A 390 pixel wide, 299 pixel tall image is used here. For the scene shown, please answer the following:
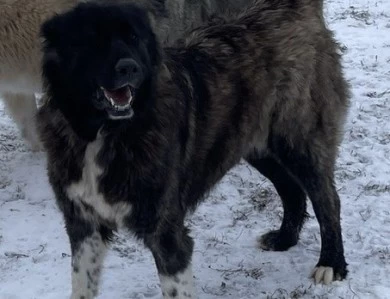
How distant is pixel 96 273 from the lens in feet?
12.4

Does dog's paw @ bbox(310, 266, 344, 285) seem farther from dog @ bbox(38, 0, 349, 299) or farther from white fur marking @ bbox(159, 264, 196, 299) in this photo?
white fur marking @ bbox(159, 264, 196, 299)

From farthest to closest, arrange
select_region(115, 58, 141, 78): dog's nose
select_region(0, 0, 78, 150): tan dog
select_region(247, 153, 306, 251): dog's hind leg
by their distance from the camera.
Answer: select_region(0, 0, 78, 150): tan dog
select_region(247, 153, 306, 251): dog's hind leg
select_region(115, 58, 141, 78): dog's nose

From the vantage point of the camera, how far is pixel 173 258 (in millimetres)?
3463

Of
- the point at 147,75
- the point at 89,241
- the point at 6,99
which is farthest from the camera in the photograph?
the point at 6,99

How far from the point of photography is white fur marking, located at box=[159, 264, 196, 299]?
350cm

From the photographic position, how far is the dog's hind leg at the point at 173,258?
3.44 metres

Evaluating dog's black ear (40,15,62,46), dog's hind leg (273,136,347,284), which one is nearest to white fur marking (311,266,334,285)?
dog's hind leg (273,136,347,284)

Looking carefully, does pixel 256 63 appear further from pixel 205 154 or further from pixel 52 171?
pixel 52 171

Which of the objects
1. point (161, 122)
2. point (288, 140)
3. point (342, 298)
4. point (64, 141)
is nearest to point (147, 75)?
point (161, 122)

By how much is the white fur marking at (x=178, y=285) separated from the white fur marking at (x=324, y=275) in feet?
3.05

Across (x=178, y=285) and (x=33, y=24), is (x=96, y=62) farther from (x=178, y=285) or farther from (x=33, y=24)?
(x=33, y=24)

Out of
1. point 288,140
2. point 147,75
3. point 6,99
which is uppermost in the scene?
point 147,75

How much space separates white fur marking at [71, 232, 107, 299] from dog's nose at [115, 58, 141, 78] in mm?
1002

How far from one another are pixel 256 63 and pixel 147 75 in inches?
32.5
